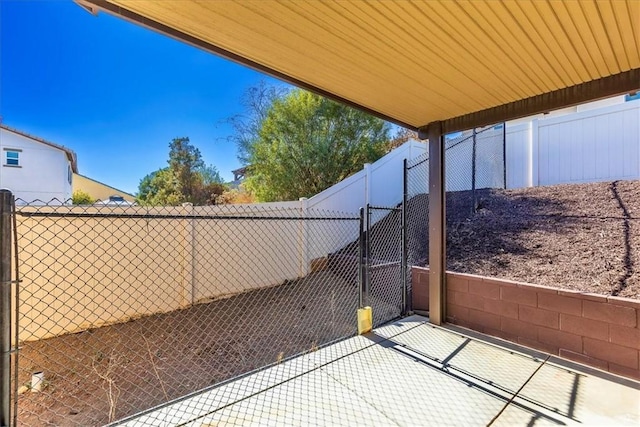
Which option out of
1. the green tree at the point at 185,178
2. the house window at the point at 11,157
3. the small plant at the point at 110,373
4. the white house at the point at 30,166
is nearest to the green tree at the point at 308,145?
the green tree at the point at 185,178

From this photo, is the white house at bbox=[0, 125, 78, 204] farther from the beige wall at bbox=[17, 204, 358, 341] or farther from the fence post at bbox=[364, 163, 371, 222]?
the fence post at bbox=[364, 163, 371, 222]

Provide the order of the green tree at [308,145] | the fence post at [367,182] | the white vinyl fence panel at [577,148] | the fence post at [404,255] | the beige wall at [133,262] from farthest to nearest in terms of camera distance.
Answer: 1. the green tree at [308,145]
2. the fence post at [367,182]
3. the white vinyl fence panel at [577,148]
4. the fence post at [404,255]
5. the beige wall at [133,262]

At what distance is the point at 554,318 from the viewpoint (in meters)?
2.72

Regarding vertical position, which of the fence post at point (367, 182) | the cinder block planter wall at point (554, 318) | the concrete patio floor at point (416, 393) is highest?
the fence post at point (367, 182)

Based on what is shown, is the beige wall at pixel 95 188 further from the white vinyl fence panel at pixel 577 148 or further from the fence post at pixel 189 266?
the white vinyl fence panel at pixel 577 148

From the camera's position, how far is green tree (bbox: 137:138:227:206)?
11.5 meters

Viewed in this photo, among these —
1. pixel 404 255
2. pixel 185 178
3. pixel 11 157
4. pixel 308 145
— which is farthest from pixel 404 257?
pixel 11 157

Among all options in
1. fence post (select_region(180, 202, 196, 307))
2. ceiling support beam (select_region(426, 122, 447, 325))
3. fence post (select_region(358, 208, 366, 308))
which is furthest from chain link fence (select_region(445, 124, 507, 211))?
fence post (select_region(180, 202, 196, 307))

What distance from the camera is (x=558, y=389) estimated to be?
2229mm

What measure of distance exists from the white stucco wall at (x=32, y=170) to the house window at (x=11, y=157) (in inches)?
2.4

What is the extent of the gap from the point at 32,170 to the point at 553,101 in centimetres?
1791

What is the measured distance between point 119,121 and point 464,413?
57.6 ft

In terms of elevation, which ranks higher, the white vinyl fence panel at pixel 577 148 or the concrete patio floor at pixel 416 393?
the white vinyl fence panel at pixel 577 148

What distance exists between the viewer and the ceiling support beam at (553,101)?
226cm
